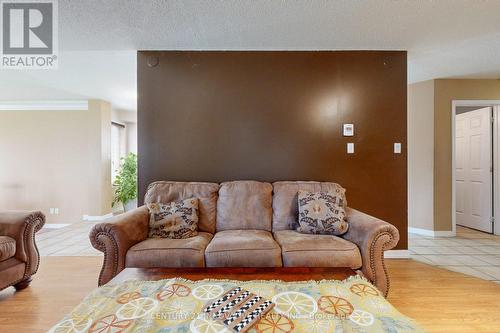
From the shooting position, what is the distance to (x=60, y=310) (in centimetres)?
192

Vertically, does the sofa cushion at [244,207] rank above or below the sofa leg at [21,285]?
above

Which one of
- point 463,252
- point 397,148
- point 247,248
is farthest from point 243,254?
point 463,252

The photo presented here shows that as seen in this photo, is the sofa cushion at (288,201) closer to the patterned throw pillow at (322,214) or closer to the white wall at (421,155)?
the patterned throw pillow at (322,214)

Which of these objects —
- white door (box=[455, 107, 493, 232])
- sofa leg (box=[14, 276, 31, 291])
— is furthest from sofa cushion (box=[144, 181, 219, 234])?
white door (box=[455, 107, 493, 232])

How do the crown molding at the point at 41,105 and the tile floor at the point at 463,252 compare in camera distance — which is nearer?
the tile floor at the point at 463,252

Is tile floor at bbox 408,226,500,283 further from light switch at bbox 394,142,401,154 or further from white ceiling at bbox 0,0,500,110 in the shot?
white ceiling at bbox 0,0,500,110

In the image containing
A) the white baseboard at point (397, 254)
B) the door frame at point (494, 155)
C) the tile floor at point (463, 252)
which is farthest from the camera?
the door frame at point (494, 155)

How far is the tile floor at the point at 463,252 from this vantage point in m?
2.60

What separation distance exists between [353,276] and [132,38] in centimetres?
303

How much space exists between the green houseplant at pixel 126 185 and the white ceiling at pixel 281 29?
8.06ft

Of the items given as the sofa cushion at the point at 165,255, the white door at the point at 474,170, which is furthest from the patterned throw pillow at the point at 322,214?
the white door at the point at 474,170

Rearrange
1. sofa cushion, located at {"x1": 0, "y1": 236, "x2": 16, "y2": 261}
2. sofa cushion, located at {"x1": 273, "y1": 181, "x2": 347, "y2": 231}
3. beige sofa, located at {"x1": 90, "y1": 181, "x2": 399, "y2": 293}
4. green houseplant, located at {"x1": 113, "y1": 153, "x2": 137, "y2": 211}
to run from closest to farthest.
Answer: beige sofa, located at {"x1": 90, "y1": 181, "x2": 399, "y2": 293}
sofa cushion, located at {"x1": 0, "y1": 236, "x2": 16, "y2": 261}
sofa cushion, located at {"x1": 273, "y1": 181, "x2": 347, "y2": 231}
green houseplant, located at {"x1": 113, "y1": 153, "x2": 137, "y2": 211}

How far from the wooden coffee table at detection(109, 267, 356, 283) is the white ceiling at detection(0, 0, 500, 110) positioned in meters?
2.13

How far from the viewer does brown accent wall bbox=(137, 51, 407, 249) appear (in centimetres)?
293
